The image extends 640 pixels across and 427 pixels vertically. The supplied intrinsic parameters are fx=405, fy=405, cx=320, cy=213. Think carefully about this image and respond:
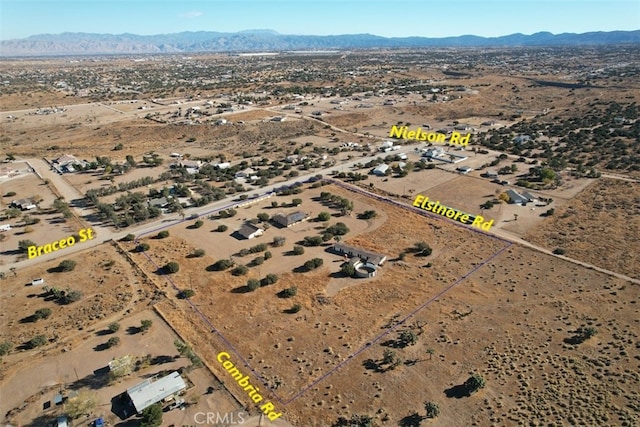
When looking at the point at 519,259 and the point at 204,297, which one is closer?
the point at 204,297

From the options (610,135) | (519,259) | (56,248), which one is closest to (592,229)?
(519,259)

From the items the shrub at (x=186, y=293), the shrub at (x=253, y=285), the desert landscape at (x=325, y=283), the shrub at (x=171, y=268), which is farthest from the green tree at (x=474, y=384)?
the shrub at (x=171, y=268)

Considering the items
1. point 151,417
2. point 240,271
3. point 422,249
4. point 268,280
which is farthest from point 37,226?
point 422,249

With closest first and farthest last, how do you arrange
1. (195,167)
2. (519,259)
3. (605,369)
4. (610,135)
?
(605,369) < (519,259) < (195,167) < (610,135)

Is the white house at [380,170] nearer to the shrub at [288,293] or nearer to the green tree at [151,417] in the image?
the shrub at [288,293]

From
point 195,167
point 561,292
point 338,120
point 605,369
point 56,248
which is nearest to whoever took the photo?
point 605,369

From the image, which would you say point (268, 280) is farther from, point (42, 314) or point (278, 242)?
point (42, 314)

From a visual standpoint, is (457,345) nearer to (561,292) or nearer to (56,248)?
(561,292)
